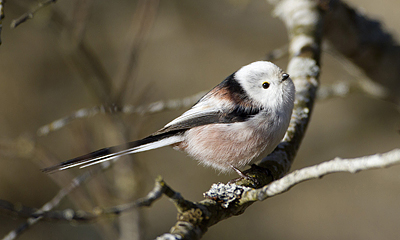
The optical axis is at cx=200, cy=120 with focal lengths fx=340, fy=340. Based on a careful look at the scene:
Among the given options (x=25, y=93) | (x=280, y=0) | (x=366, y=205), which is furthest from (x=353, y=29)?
(x=25, y=93)

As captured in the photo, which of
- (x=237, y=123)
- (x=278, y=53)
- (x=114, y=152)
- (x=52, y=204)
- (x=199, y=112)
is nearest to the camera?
(x=114, y=152)

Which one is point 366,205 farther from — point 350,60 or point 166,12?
point 166,12

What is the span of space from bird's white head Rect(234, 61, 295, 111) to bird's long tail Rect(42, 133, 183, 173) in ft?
2.25

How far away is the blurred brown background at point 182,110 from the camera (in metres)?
5.18

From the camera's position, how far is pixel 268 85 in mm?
2447

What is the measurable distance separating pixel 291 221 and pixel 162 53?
3.50m

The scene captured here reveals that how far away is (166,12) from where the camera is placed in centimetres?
583

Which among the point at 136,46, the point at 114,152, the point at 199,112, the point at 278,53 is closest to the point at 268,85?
the point at 199,112

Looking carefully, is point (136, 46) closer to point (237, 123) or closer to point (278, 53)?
point (237, 123)

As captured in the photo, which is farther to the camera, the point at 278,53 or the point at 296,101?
the point at 278,53

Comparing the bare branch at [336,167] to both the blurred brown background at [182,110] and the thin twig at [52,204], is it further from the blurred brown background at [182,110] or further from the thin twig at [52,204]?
the blurred brown background at [182,110]

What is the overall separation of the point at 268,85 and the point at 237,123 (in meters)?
0.36

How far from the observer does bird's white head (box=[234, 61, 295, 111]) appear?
238 cm

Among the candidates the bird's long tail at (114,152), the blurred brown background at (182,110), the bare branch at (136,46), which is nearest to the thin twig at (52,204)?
the bird's long tail at (114,152)
